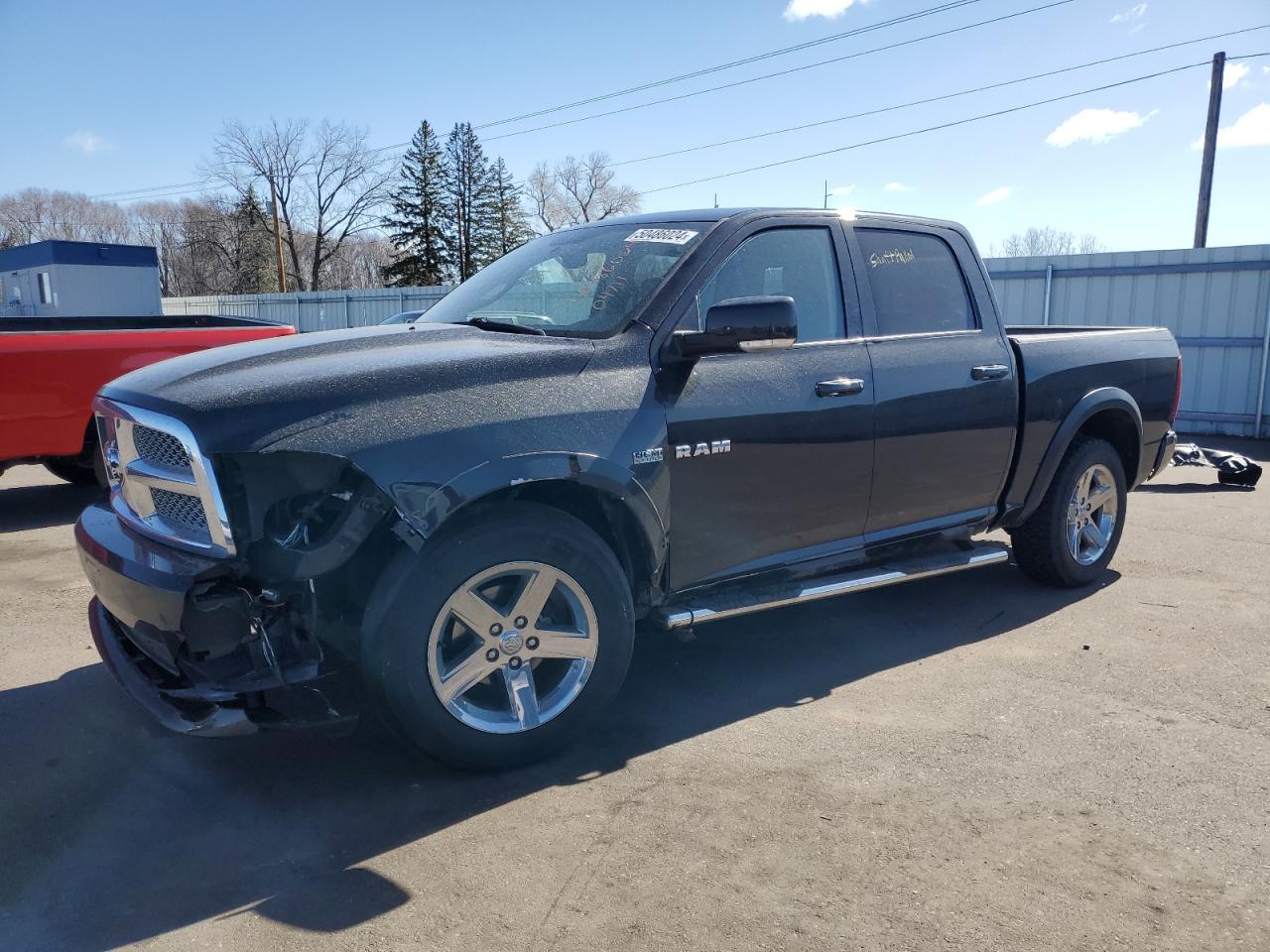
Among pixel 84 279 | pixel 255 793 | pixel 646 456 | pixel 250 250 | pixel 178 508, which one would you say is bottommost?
pixel 255 793

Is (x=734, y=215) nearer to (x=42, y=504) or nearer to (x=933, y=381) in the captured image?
(x=933, y=381)

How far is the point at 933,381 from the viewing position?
4.57 metres

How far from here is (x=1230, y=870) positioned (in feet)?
9.32

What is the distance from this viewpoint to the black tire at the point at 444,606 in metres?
3.06

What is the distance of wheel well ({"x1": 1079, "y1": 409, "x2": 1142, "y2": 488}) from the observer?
18.7ft

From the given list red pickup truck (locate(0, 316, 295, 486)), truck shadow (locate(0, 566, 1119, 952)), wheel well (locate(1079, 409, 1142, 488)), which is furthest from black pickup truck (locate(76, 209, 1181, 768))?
red pickup truck (locate(0, 316, 295, 486))

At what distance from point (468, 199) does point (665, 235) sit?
61019mm

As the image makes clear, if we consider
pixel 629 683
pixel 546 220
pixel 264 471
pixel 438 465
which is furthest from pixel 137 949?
pixel 546 220

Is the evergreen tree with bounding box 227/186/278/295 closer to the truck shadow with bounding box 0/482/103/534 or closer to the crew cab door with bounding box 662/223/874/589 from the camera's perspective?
the truck shadow with bounding box 0/482/103/534

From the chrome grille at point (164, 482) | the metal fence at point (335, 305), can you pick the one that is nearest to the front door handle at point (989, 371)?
the chrome grille at point (164, 482)

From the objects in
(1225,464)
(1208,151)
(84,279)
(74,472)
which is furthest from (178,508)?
(84,279)

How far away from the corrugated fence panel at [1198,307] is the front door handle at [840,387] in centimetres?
1171

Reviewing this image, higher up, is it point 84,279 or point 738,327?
point 84,279

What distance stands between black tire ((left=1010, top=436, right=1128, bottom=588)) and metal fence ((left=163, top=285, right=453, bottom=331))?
16.5 meters
